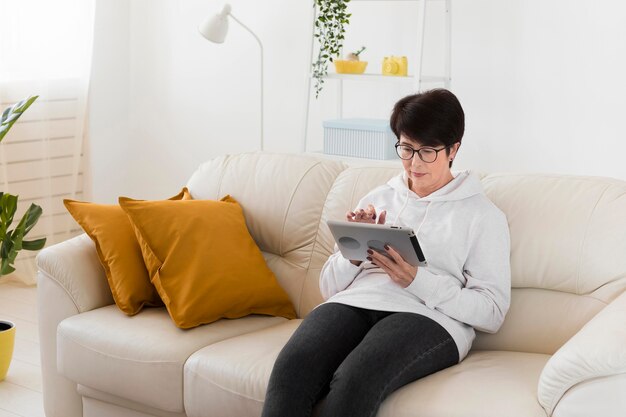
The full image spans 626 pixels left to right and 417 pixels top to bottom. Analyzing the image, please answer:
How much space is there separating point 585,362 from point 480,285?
452mm

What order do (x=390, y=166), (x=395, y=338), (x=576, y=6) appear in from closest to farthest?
1. (x=395, y=338)
2. (x=390, y=166)
3. (x=576, y=6)

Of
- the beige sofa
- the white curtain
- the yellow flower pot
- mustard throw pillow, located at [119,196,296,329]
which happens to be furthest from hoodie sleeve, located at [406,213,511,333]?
the white curtain

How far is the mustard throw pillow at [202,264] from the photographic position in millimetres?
2568

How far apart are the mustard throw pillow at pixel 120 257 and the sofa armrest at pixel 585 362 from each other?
1256 mm

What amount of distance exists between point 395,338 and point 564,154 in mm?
1726

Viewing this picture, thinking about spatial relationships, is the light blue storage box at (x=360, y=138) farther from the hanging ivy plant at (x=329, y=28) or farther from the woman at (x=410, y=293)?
the woman at (x=410, y=293)

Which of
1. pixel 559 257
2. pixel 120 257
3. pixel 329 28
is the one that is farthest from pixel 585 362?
pixel 329 28

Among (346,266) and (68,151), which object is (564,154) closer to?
(346,266)

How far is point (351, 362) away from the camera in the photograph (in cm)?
203

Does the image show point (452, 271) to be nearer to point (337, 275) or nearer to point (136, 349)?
point (337, 275)

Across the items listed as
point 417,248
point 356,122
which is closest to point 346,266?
point 417,248

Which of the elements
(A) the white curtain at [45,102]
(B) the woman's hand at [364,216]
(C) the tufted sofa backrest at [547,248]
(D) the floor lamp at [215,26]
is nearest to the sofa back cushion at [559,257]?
(C) the tufted sofa backrest at [547,248]

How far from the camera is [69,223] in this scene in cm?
463

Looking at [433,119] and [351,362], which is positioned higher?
[433,119]
